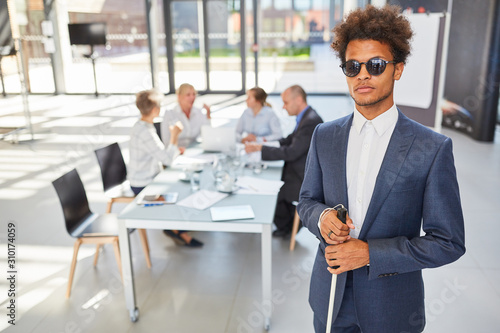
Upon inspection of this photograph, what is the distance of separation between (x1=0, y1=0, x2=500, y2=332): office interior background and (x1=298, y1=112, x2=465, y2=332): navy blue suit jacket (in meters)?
0.49

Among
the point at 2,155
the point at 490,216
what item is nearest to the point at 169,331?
the point at 490,216

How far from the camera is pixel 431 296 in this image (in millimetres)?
3379

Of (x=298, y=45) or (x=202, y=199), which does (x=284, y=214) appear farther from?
(x=298, y=45)

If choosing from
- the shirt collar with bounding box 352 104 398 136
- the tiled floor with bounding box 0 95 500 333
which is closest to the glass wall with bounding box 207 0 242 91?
the tiled floor with bounding box 0 95 500 333

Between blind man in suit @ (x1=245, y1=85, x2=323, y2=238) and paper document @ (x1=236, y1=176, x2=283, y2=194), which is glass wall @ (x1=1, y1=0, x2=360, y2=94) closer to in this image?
blind man in suit @ (x1=245, y1=85, x2=323, y2=238)

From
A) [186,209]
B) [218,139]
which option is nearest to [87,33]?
[218,139]

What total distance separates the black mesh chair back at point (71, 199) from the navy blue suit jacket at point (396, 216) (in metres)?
2.19

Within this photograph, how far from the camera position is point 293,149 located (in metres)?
3.99

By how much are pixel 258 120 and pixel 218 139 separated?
2.30 ft

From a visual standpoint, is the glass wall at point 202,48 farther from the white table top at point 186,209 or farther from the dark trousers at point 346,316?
the dark trousers at point 346,316

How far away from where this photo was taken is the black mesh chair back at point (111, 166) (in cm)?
418

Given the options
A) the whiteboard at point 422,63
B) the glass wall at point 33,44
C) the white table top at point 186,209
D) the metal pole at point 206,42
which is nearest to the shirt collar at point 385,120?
the white table top at point 186,209

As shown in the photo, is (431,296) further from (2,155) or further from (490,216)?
(2,155)

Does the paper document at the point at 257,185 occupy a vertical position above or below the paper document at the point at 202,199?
above
